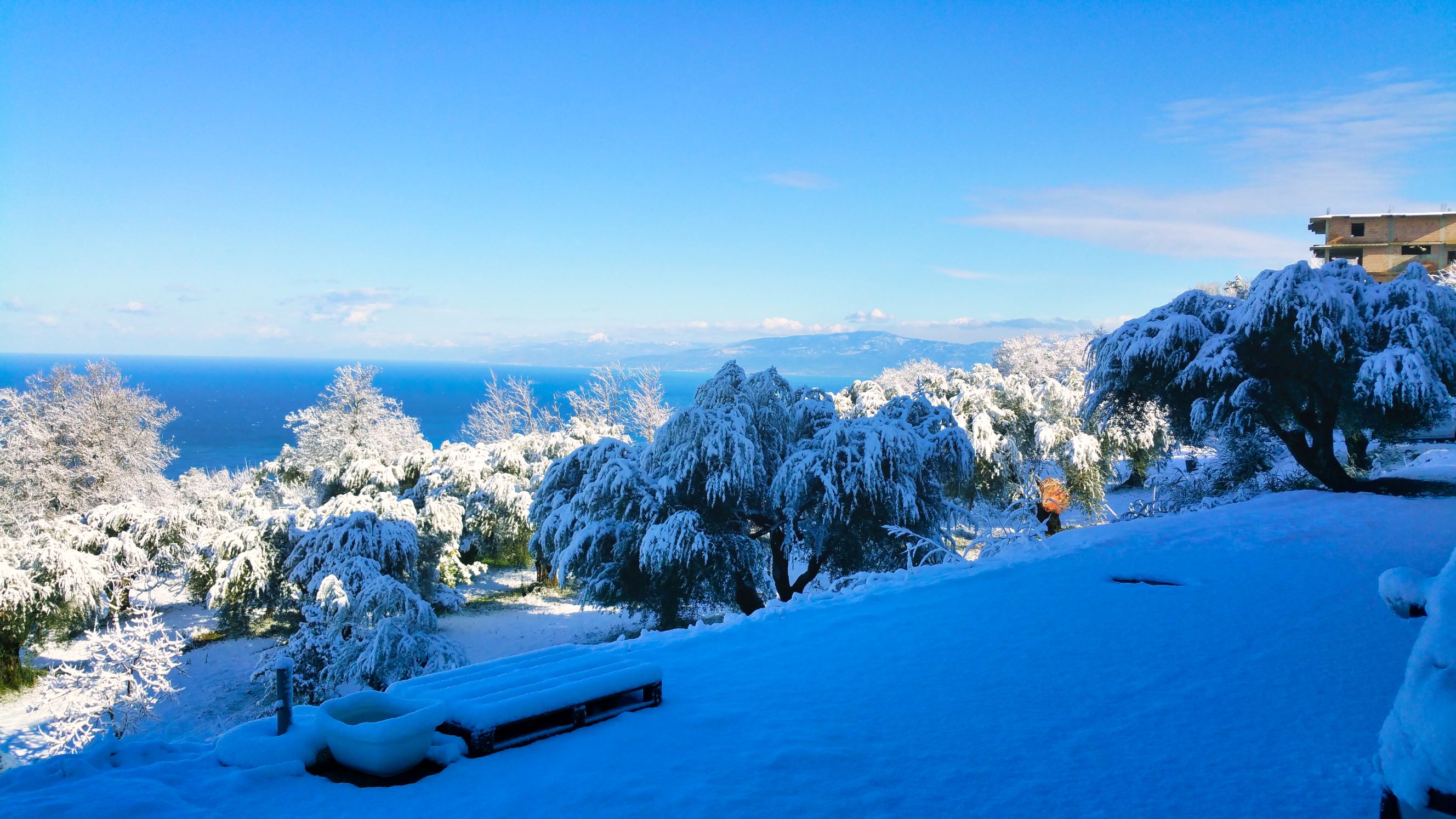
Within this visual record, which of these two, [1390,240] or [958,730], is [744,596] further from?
[1390,240]

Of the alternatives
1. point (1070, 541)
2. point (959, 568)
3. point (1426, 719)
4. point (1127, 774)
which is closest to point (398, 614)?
point (959, 568)

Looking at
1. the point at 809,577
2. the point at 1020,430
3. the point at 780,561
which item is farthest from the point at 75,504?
the point at 1020,430

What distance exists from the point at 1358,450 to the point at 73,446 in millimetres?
40459

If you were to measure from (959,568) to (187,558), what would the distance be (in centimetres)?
1743

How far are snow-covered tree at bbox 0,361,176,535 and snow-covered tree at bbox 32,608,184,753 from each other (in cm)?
1890

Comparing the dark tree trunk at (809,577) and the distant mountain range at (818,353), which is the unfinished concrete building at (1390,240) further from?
the distant mountain range at (818,353)

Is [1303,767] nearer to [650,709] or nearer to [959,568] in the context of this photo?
[650,709]

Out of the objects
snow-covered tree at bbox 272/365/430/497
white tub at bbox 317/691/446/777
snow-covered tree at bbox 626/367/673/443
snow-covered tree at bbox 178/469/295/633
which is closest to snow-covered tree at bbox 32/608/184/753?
snow-covered tree at bbox 178/469/295/633

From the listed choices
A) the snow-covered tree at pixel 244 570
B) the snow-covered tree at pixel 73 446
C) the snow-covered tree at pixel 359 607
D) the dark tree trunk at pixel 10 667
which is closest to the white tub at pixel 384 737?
the snow-covered tree at pixel 359 607

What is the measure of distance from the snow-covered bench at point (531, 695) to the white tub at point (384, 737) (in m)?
0.19

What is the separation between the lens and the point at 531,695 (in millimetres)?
3779

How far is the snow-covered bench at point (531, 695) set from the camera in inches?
144

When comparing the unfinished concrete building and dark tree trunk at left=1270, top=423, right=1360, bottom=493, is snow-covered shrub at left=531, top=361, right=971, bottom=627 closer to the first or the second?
dark tree trunk at left=1270, top=423, right=1360, bottom=493

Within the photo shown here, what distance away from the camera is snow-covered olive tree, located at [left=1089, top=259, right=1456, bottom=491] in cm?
995
